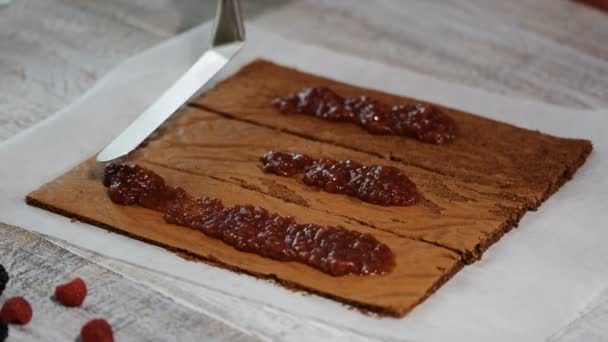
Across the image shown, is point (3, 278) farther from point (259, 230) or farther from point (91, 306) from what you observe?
point (259, 230)

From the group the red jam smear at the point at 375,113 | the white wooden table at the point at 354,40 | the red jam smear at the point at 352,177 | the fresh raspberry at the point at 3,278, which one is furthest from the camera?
the white wooden table at the point at 354,40

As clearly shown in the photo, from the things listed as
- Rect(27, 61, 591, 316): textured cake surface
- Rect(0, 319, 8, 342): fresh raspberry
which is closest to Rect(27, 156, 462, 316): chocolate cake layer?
Rect(27, 61, 591, 316): textured cake surface

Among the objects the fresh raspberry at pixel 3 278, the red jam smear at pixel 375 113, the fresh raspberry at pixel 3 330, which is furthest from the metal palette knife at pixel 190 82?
the fresh raspberry at pixel 3 330

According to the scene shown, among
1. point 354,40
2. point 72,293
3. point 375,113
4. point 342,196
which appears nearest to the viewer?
point 72,293

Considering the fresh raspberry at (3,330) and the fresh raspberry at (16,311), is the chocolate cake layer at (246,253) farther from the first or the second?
the fresh raspberry at (3,330)

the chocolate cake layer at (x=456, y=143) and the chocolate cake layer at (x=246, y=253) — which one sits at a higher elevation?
the chocolate cake layer at (x=456, y=143)

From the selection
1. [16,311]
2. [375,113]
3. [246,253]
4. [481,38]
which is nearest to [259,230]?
[246,253]

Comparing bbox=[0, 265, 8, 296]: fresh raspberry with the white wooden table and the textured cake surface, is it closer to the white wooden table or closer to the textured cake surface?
the white wooden table
